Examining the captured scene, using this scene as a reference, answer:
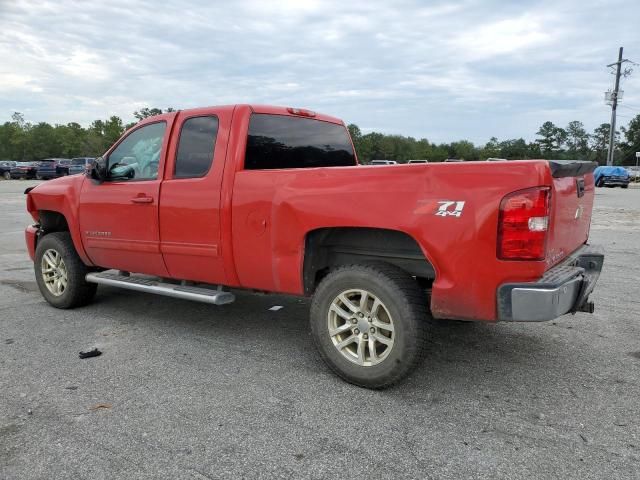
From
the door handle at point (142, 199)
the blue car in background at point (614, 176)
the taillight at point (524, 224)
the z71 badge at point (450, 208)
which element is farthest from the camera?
the blue car in background at point (614, 176)

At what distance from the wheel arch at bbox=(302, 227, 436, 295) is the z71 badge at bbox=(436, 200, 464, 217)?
314 millimetres

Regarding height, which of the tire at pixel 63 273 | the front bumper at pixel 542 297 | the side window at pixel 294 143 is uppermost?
the side window at pixel 294 143

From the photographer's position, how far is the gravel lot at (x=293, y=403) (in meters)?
2.63

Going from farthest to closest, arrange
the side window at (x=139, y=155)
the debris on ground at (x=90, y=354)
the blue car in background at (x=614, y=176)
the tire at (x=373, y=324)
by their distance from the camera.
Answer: the blue car in background at (x=614, y=176)
the side window at (x=139, y=155)
the debris on ground at (x=90, y=354)
the tire at (x=373, y=324)

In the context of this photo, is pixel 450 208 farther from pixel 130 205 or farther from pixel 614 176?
pixel 614 176

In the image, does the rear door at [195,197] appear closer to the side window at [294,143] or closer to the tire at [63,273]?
the side window at [294,143]

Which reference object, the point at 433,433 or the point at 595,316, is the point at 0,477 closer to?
the point at 433,433

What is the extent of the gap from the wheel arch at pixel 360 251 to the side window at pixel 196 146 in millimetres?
1180

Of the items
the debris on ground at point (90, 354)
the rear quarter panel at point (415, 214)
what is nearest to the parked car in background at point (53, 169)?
the debris on ground at point (90, 354)

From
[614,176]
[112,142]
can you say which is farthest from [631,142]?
[112,142]

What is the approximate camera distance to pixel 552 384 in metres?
3.54

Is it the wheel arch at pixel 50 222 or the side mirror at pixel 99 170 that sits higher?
the side mirror at pixel 99 170

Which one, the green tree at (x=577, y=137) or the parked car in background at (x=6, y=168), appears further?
the green tree at (x=577, y=137)

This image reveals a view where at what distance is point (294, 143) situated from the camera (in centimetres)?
460
